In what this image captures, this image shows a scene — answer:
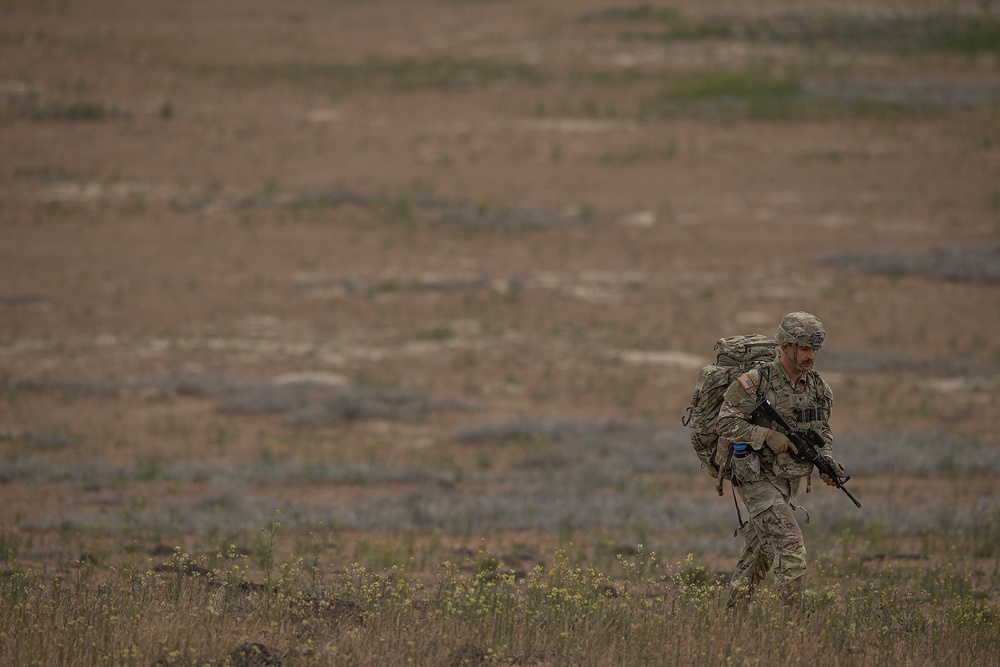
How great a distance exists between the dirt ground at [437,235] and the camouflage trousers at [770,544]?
513 cm

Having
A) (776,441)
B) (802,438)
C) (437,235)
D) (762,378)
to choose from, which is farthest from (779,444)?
(437,235)

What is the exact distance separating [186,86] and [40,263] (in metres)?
14.2

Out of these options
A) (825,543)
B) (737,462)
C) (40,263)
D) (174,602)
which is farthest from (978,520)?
(40,263)

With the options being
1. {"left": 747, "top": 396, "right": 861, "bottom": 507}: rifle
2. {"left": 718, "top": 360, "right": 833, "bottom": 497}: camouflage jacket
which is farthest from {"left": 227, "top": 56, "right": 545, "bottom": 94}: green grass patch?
{"left": 747, "top": 396, "right": 861, "bottom": 507}: rifle

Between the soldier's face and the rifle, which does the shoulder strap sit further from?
the soldier's face

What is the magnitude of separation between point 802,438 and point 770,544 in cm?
61

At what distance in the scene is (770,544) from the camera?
6.55m

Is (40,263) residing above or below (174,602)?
below

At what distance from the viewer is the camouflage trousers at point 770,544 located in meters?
6.35

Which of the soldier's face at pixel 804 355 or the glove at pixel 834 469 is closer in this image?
the soldier's face at pixel 804 355

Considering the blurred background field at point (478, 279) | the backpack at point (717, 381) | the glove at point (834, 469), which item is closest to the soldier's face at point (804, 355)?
the backpack at point (717, 381)

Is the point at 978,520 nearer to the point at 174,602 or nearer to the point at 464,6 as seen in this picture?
the point at 174,602

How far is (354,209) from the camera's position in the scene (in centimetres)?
3036

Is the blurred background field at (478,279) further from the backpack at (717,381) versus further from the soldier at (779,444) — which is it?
the backpack at (717,381)
